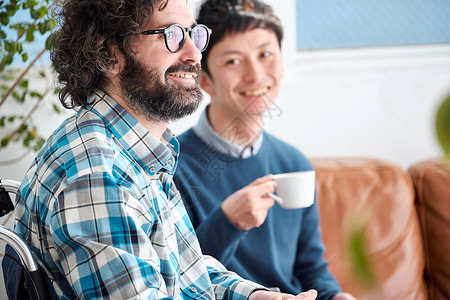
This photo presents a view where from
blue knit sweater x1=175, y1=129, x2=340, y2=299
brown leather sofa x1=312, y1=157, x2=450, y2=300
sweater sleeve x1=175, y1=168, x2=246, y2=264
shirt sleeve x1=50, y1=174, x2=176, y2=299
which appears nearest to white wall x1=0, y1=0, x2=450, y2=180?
brown leather sofa x1=312, y1=157, x2=450, y2=300

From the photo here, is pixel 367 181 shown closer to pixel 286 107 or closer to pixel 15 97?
pixel 286 107

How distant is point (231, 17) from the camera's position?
1418 millimetres

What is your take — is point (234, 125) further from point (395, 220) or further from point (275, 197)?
point (395, 220)

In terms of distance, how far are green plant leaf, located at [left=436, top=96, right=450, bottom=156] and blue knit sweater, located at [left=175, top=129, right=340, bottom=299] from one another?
0.83m

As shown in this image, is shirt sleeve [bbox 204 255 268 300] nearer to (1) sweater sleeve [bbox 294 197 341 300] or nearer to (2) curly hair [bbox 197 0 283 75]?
(1) sweater sleeve [bbox 294 197 341 300]

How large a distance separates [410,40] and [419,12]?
0.13 metres

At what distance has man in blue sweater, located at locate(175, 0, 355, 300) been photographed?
1.39 m

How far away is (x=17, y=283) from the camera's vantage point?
81 cm

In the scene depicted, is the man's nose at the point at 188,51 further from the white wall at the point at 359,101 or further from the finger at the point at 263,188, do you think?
the white wall at the point at 359,101

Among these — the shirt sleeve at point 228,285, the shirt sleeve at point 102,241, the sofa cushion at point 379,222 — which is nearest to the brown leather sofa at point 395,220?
the sofa cushion at point 379,222

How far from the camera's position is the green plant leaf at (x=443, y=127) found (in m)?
0.46

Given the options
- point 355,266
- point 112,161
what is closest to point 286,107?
point 112,161

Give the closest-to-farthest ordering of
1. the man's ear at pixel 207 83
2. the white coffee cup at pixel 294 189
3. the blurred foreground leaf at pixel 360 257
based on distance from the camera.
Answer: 1. the blurred foreground leaf at pixel 360 257
2. the white coffee cup at pixel 294 189
3. the man's ear at pixel 207 83

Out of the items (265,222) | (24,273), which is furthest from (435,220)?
(24,273)
